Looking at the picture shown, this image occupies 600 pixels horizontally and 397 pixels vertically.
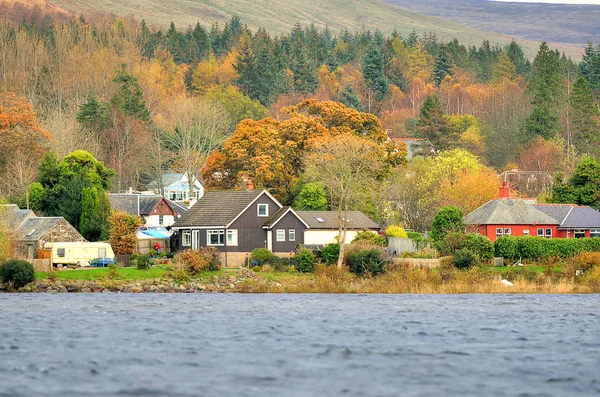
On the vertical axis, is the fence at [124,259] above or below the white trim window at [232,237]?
below

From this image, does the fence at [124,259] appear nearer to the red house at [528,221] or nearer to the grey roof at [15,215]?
the grey roof at [15,215]

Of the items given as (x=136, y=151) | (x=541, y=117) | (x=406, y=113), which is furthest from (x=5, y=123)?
(x=406, y=113)

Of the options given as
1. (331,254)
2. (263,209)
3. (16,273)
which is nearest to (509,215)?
(331,254)

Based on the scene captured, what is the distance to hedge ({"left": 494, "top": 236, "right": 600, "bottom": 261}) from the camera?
Answer: 82.9 metres

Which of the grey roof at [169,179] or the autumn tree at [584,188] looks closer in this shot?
the autumn tree at [584,188]

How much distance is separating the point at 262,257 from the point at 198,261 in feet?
23.9

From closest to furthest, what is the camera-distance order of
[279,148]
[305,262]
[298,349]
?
1. [298,349]
2. [305,262]
3. [279,148]

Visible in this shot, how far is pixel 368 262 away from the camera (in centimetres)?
7631

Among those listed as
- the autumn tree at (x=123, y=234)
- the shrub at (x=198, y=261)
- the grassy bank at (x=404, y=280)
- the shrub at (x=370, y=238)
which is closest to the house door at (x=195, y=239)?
the autumn tree at (x=123, y=234)

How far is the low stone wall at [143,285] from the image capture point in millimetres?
70688

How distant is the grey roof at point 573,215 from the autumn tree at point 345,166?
50.2ft

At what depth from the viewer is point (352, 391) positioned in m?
28.4

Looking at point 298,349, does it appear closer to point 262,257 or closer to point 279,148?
point 262,257

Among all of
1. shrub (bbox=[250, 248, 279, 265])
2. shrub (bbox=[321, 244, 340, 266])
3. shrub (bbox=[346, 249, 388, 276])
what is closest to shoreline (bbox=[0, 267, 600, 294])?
shrub (bbox=[346, 249, 388, 276])
